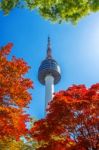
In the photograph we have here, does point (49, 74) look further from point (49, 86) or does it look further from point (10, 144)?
point (10, 144)

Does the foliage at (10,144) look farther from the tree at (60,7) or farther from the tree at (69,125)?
the tree at (60,7)

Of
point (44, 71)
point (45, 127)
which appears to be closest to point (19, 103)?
point (45, 127)

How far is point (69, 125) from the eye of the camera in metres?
32.2

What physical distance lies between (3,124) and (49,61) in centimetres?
10451

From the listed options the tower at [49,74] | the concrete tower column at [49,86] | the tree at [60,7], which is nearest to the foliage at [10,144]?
the tree at [60,7]

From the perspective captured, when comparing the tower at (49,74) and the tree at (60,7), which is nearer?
the tree at (60,7)

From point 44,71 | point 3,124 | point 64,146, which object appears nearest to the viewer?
point 3,124

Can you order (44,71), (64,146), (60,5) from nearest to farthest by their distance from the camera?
(60,5) → (64,146) → (44,71)

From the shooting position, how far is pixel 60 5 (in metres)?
15.3

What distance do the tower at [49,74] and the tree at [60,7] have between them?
→ 116 metres

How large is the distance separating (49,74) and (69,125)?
104 meters

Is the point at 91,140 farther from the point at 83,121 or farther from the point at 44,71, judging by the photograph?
the point at 44,71

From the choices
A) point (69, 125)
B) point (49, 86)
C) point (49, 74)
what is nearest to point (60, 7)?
point (69, 125)

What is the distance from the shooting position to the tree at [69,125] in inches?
1261
